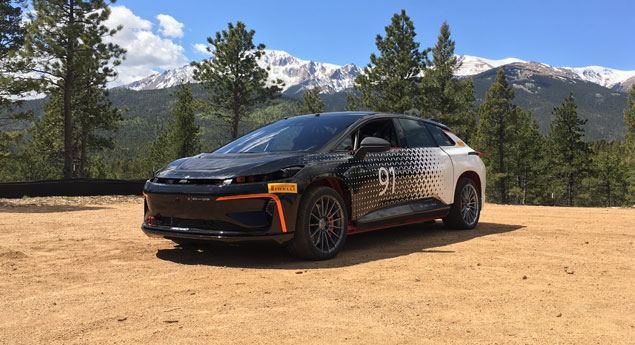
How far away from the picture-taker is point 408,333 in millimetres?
3062

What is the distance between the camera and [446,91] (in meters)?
38.8

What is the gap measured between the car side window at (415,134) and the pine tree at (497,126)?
131 feet

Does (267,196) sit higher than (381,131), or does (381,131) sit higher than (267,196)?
(381,131)

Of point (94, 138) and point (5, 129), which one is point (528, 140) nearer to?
point (94, 138)

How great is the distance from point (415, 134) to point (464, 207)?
1.43m

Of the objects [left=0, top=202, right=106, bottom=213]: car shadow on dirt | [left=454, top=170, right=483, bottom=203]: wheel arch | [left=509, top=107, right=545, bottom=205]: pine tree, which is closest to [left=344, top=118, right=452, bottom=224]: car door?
[left=454, top=170, right=483, bottom=203]: wheel arch

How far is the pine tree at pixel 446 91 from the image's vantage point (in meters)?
36.0

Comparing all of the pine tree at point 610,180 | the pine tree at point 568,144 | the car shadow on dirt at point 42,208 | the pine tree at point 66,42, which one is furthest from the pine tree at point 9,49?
the pine tree at point 610,180

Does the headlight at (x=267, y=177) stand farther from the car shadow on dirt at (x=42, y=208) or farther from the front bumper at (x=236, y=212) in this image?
the car shadow on dirt at (x=42, y=208)

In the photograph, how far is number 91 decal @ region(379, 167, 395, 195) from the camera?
591 cm

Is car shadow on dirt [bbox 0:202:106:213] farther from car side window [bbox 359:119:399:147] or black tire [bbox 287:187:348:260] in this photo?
black tire [bbox 287:187:348:260]

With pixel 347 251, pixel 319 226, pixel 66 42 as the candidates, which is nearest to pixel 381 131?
pixel 347 251

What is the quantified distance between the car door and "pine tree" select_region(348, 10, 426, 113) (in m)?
28.0

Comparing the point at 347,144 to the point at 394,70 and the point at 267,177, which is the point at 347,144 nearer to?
the point at 267,177
